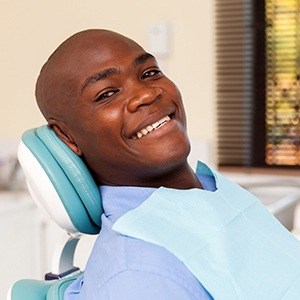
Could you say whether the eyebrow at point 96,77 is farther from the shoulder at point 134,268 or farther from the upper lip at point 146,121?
the shoulder at point 134,268

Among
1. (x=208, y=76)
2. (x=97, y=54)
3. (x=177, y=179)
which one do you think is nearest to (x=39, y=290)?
(x=177, y=179)

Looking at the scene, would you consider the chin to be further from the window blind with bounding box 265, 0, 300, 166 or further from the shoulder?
Result: the window blind with bounding box 265, 0, 300, 166

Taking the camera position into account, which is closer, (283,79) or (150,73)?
(150,73)

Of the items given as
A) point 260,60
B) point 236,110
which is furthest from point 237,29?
point 236,110

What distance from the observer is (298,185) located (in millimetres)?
2209

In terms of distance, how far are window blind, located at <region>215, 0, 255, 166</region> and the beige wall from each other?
8cm

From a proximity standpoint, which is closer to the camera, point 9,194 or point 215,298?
point 215,298

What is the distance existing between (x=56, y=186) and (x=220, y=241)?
278mm

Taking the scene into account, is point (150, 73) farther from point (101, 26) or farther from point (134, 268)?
point (101, 26)

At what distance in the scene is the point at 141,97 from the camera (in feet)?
3.07

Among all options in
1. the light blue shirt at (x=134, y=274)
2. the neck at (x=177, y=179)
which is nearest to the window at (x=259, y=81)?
the neck at (x=177, y=179)

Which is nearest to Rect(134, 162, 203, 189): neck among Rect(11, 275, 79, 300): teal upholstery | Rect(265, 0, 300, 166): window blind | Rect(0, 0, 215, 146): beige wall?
Rect(11, 275, 79, 300): teal upholstery

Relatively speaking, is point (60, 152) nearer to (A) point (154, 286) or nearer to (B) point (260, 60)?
(A) point (154, 286)

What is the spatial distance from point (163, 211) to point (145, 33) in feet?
4.73
